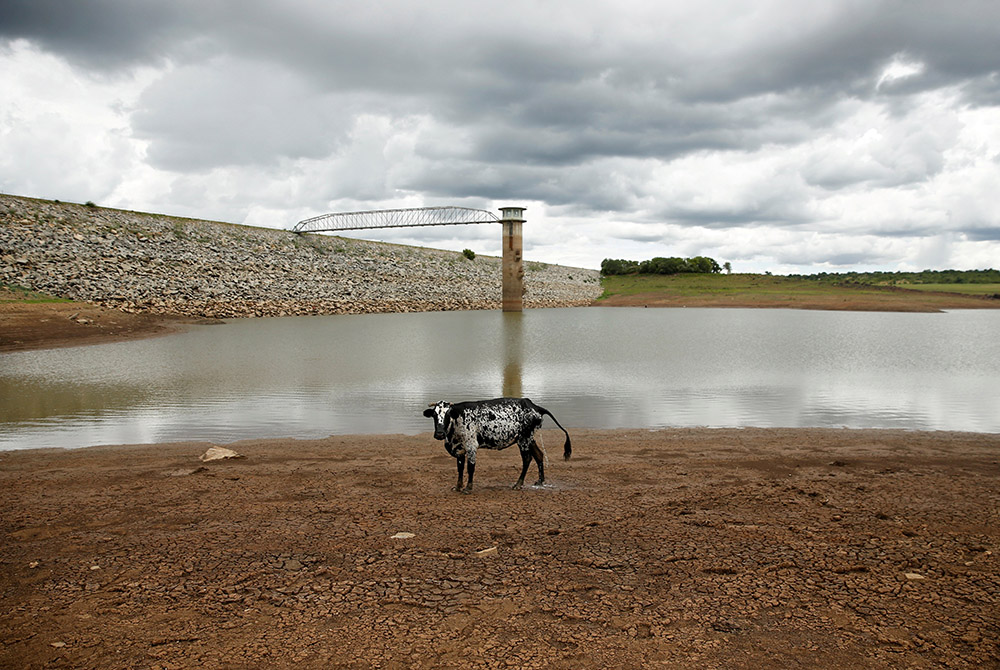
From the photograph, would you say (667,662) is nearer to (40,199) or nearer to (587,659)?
(587,659)

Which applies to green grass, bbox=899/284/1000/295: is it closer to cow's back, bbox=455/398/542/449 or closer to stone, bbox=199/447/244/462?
cow's back, bbox=455/398/542/449

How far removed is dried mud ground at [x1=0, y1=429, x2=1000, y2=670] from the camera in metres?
4.52

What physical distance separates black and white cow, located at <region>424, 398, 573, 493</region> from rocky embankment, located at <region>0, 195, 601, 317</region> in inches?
1561

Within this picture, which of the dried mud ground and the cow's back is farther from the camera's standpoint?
the cow's back

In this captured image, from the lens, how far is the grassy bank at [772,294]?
68.9m

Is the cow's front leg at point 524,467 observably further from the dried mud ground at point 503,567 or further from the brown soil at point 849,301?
the brown soil at point 849,301

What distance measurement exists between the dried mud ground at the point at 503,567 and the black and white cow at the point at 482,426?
61cm

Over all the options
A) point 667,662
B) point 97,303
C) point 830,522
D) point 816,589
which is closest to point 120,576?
point 667,662

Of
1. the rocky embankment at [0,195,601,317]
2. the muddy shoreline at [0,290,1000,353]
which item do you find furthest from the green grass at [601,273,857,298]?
the muddy shoreline at [0,290,1000,353]

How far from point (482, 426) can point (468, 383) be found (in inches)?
469

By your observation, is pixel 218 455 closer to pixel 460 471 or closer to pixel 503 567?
pixel 460 471

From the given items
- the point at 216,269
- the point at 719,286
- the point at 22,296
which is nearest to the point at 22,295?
the point at 22,296

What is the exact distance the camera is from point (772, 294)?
80375mm

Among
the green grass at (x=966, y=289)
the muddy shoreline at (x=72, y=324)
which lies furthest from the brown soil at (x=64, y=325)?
the green grass at (x=966, y=289)
